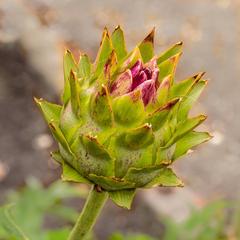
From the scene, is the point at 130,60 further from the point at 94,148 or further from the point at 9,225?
the point at 9,225

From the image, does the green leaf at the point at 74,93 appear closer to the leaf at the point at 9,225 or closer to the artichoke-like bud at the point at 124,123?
the artichoke-like bud at the point at 124,123

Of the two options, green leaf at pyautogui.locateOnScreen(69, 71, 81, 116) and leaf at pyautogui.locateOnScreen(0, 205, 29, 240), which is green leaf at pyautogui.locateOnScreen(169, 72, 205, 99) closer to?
green leaf at pyautogui.locateOnScreen(69, 71, 81, 116)

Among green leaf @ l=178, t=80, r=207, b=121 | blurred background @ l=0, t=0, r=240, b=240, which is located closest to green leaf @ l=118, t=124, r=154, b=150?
green leaf @ l=178, t=80, r=207, b=121

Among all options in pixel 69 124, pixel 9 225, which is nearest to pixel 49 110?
pixel 69 124

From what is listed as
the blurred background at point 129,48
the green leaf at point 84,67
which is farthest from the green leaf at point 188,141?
the blurred background at point 129,48

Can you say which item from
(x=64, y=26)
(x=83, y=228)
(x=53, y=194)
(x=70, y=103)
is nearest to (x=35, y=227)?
(x=53, y=194)

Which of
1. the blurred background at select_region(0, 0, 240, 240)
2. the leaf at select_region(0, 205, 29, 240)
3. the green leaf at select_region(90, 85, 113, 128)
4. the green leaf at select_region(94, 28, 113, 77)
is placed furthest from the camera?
the blurred background at select_region(0, 0, 240, 240)
